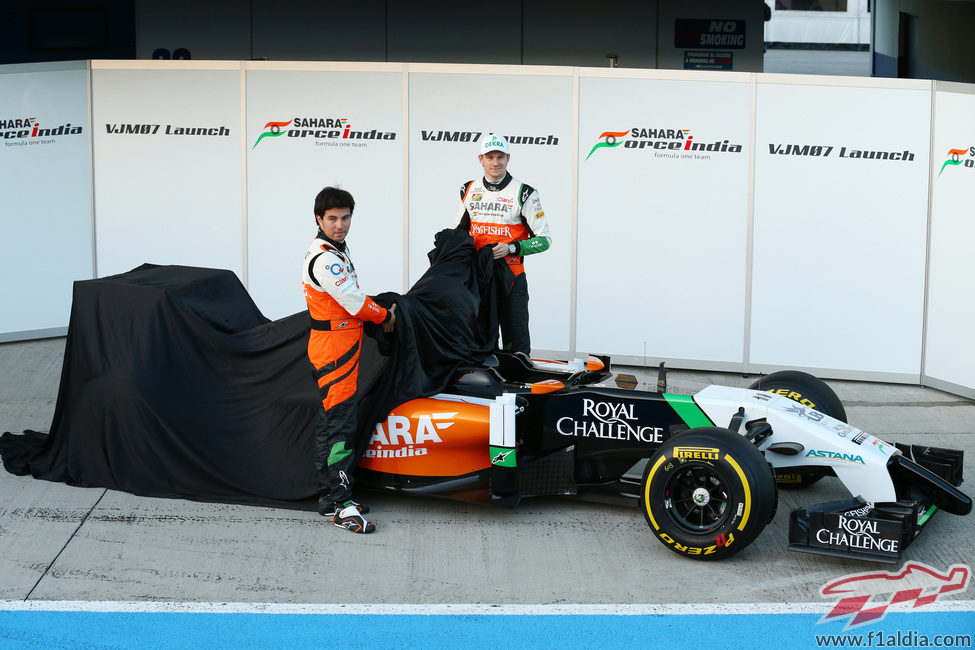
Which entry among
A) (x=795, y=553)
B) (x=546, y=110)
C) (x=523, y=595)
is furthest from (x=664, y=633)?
(x=546, y=110)

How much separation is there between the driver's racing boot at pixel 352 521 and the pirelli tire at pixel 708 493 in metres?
1.57

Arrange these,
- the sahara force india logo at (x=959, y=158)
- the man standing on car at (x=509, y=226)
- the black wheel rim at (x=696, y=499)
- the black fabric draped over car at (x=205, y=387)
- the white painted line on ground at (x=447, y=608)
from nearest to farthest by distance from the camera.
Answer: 1. the white painted line on ground at (x=447, y=608)
2. the black wheel rim at (x=696, y=499)
3. the black fabric draped over car at (x=205, y=387)
4. the man standing on car at (x=509, y=226)
5. the sahara force india logo at (x=959, y=158)

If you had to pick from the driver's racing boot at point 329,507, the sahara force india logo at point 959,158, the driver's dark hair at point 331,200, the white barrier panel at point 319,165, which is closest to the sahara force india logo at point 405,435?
the driver's racing boot at point 329,507

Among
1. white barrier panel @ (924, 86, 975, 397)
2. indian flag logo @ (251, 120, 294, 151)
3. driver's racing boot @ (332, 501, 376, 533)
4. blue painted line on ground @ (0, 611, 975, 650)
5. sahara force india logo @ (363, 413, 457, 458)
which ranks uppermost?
indian flag logo @ (251, 120, 294, 151)

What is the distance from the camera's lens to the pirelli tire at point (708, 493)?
18.9 feet

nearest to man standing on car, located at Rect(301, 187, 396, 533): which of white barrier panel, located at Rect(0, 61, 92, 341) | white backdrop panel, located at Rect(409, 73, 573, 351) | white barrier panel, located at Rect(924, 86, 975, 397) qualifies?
white backdrop panel, located at Rect(409, 73, 573, 351)

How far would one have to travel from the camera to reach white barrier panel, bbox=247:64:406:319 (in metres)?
10.2

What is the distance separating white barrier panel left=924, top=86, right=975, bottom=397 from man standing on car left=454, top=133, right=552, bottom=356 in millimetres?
3605

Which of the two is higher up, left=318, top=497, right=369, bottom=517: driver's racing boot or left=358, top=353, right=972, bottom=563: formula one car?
left=358, top=353, right=972, bottom=563: formula one car

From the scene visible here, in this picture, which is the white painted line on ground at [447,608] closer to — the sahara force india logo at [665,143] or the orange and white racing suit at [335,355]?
the orange and white racing suit at [335,355]

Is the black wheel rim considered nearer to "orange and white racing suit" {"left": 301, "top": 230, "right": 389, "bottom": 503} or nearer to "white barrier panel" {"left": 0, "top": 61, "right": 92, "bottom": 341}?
"orange and white racing suit" {"left": 301, "top": 230, "right": 389, "bottom": 503}

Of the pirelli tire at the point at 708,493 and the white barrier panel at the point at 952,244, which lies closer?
the pirelli tire at the point at 708,493

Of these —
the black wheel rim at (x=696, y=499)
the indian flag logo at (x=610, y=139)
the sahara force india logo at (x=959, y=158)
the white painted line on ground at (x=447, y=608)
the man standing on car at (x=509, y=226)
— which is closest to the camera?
the white painted line on ground at (x=447, y=608)

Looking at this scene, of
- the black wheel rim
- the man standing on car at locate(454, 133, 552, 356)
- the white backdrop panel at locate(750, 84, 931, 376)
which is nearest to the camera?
the black wheel rim
